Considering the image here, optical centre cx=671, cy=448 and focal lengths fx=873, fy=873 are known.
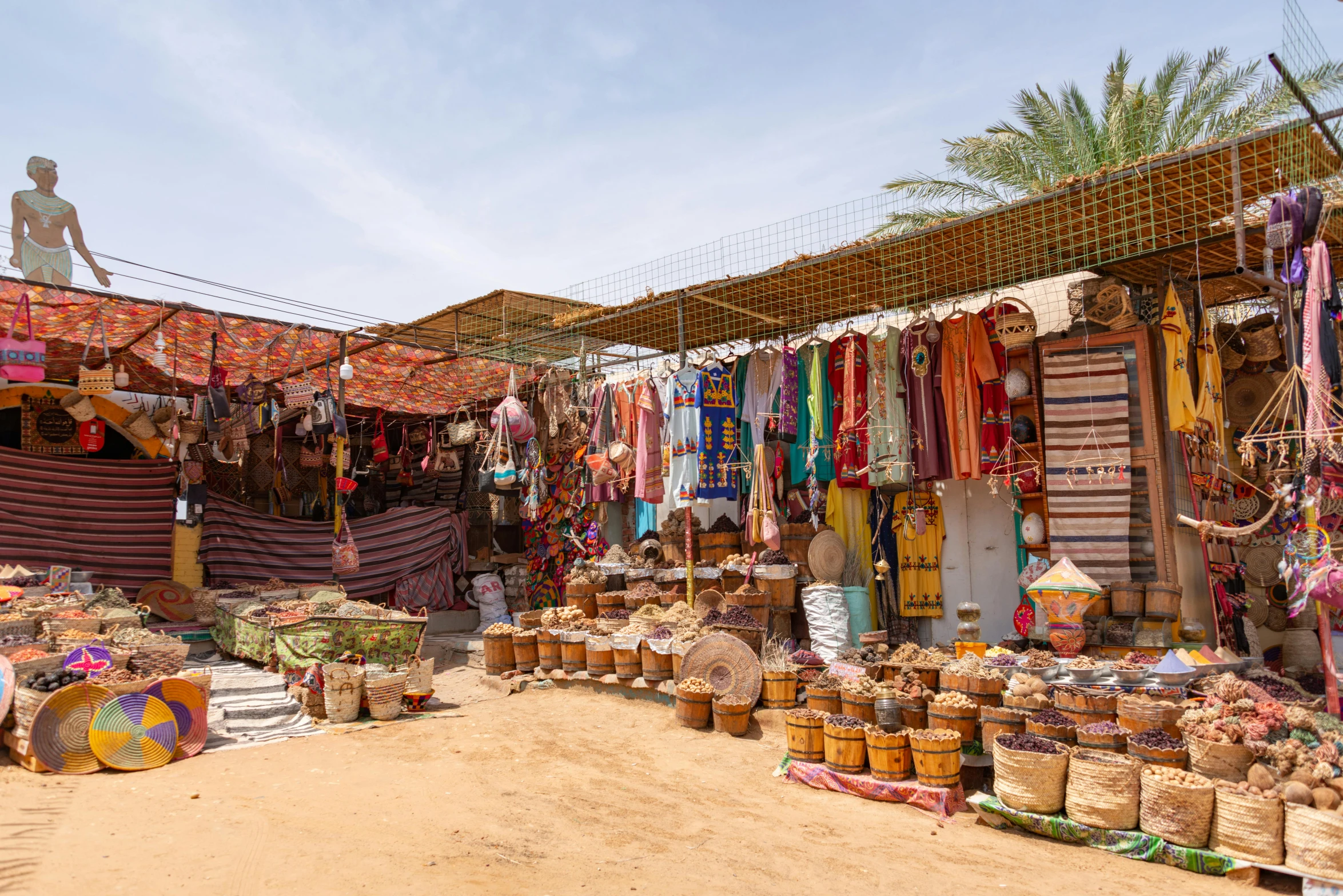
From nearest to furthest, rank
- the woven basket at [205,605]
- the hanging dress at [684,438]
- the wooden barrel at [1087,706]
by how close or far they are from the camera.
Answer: the wooden barrel at [1087,706] < the hanging dress at [684,438] < the woven basket at [205,605]

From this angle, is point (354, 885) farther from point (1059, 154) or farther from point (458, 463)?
point (1059, 154)

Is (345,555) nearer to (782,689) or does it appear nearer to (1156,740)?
(782,689)

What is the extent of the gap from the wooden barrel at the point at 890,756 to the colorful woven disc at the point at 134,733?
17.6ft

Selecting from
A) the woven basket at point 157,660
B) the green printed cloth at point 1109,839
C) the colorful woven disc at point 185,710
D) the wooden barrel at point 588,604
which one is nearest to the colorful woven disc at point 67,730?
the colorful woven disc at point 185,710

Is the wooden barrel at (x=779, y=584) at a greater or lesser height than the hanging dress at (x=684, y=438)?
lesser

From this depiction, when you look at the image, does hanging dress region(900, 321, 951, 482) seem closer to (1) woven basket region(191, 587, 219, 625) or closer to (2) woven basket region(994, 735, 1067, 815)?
(2) woven basket region(994, 735, 1067, 815)

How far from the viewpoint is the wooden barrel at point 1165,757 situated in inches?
203

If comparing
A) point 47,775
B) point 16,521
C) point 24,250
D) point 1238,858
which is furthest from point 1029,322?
point 16,521

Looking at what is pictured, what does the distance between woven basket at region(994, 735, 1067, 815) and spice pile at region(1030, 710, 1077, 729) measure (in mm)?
342

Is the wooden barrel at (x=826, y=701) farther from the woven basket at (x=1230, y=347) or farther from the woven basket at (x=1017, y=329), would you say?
the woven basket at (x=1230, y=347)

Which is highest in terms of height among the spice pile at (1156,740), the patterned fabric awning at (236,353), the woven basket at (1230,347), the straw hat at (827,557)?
the patterned fabric awning at (236,353)

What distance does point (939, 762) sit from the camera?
5.79 metres

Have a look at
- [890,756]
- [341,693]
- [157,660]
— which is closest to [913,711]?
A: [890,756]

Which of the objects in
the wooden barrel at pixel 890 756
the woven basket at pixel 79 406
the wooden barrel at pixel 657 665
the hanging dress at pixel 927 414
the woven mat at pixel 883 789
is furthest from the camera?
the woven basket at pixel 79 406
